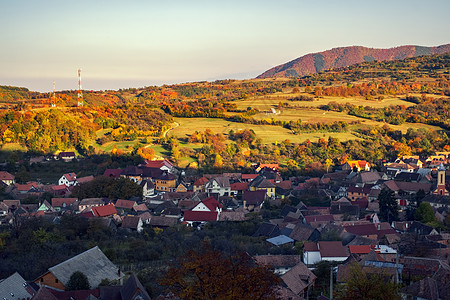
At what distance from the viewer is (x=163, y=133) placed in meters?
52.5

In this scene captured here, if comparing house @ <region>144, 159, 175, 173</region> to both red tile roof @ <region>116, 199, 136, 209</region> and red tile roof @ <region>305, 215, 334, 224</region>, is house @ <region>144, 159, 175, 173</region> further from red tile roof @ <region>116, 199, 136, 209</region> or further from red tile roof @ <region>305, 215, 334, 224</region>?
red tile roof @ <region>305, 215, 334, 224</region>

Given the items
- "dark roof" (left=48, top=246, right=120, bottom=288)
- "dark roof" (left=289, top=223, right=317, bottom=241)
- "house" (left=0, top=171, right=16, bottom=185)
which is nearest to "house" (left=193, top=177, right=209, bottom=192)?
"dark roof" (left=289, top=223, right=317, bottom=241)

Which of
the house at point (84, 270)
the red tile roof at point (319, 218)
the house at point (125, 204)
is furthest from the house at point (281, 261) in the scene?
the house at point (125, 204)

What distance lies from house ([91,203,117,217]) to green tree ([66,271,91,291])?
11786mm

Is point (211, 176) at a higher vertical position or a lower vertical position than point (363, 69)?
lower

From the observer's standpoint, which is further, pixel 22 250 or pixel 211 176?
pixel 211 176

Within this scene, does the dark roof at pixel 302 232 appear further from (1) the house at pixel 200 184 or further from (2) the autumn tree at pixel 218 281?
(1) the house at pixel 200 184

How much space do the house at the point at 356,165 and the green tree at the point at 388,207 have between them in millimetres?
13917

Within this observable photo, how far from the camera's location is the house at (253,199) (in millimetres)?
33406

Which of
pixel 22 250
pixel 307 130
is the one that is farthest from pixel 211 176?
pixel 22 250

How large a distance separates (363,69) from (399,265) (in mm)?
71557

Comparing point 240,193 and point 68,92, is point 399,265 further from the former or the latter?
point 68,92

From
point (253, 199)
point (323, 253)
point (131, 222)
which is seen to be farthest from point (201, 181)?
point (323, 253)

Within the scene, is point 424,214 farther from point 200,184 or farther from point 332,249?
point 200,184
